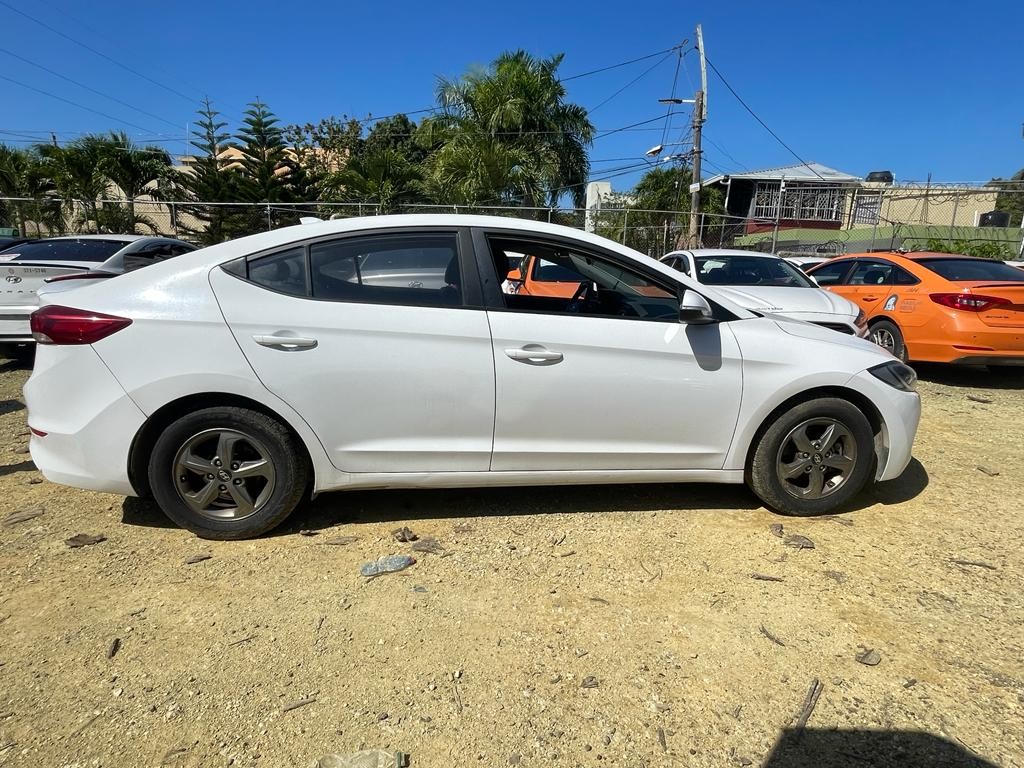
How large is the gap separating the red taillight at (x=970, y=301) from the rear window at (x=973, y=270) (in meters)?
0.31

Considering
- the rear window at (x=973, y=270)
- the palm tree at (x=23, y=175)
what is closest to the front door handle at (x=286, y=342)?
the rear window at (x=973, y=270)

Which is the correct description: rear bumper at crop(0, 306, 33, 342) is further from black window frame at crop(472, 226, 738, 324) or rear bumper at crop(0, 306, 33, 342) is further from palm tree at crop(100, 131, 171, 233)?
palm tree at crop(100, 131, 171, 233)

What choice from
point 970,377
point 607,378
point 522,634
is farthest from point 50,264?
point 970,377

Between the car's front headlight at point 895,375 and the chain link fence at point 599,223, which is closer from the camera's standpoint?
the car's front headlight at point 895,375

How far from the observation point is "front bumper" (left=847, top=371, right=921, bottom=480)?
328 cm

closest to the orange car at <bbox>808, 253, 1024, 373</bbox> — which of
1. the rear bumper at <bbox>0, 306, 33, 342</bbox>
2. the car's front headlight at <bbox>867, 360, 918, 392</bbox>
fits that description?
the car's front headlight at <bbox>867, 360, 918, 392</bbox>

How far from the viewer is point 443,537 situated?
10.4 feet

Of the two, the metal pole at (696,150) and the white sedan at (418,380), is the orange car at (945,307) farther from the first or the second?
the metal pole at (696,150)

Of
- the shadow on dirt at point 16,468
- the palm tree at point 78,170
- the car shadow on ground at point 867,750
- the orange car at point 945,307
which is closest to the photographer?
the car shadow on ground at point 867,750

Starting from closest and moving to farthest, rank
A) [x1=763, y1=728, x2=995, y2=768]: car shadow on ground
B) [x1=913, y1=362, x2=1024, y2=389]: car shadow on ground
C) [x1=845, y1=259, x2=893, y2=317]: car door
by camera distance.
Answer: [x1=763, y1=728, x2=995, y2=768]: car shadow on ground, [x1=913, y1=362, x2=1024, y2=389]: car shadow on ground, [x1=845, y1=259, x2=893, y2=317]: car door

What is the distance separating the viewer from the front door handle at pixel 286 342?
2.86 m

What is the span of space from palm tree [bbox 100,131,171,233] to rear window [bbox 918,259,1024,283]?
80.5 feet

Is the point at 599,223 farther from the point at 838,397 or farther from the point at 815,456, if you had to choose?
the point at 815,456

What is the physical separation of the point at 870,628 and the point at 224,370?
302 cm
